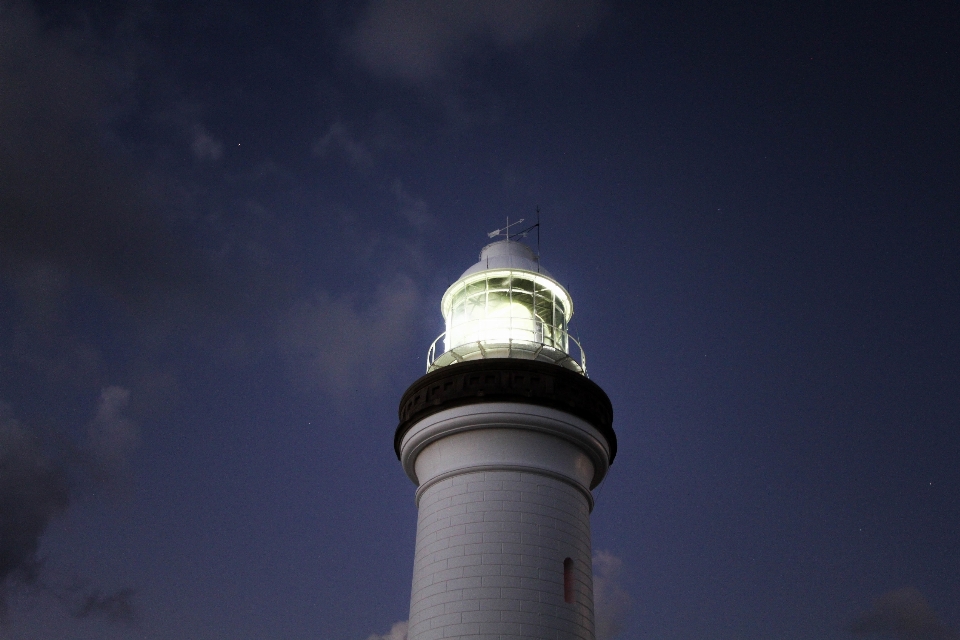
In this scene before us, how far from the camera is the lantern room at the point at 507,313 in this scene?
14.4 metres

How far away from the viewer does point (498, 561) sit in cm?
1224

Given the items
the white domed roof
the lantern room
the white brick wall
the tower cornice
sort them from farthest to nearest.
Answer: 1. the white domed roof
2. the lantern room
3. the tower cornice
4. the white brick wall

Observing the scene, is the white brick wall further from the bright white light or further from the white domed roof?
the white domed roof

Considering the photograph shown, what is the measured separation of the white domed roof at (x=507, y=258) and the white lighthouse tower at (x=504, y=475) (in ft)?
0.70

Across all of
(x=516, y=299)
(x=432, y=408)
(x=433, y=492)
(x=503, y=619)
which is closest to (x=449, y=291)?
(x=516, y=299)

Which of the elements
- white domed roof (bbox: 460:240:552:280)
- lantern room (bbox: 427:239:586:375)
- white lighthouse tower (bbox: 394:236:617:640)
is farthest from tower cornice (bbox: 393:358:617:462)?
white domed roof (bbox: 460:240:552:280)

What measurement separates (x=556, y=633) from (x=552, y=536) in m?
1.35

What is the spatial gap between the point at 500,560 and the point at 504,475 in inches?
50.2

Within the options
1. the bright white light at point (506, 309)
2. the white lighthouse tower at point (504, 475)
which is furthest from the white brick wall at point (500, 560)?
the bright white light at point (506, 309)

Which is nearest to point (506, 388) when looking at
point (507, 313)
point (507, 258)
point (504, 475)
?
point (504, 475)

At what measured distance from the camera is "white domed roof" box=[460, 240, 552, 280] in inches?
602

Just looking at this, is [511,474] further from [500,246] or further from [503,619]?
[500,246]

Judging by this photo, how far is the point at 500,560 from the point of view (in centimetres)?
1225

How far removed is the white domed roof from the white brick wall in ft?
13.0
